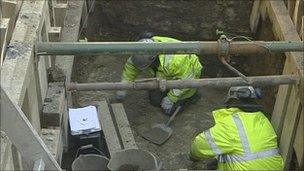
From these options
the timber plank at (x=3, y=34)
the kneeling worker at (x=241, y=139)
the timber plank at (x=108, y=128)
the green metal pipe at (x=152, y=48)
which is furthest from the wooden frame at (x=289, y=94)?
the timber plank at (x=3, y=34)

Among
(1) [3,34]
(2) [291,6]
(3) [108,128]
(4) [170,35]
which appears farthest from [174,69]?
(1) [3,34]

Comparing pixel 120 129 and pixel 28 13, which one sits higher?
pixel 28 13

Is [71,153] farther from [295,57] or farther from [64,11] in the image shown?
[295,57]

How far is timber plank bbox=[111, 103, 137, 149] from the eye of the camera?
7.01 m

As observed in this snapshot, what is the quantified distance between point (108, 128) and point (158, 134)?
0.78m

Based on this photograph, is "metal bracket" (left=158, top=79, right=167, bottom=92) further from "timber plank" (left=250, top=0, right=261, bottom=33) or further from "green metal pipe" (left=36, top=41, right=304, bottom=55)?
"timber plank" (left=250, top=0, right=261, bottom=33)

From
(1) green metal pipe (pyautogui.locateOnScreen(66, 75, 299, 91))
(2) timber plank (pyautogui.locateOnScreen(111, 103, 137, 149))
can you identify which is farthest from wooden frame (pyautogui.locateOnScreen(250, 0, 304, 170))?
(2) timber plank (pyautogui.locateOnScreen(111, 103, 137, 149))

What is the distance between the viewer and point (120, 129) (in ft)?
23.9

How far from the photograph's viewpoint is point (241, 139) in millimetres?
6227

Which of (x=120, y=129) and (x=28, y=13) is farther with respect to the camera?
(x=120, y=129)

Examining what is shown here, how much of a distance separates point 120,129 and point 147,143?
1.59ft

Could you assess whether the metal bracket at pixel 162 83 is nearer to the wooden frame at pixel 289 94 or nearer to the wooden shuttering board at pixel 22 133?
the wooden frame at pixel 289 94

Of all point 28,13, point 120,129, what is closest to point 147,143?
point 120,129

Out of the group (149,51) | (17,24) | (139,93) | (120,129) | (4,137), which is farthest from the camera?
(139,93)
